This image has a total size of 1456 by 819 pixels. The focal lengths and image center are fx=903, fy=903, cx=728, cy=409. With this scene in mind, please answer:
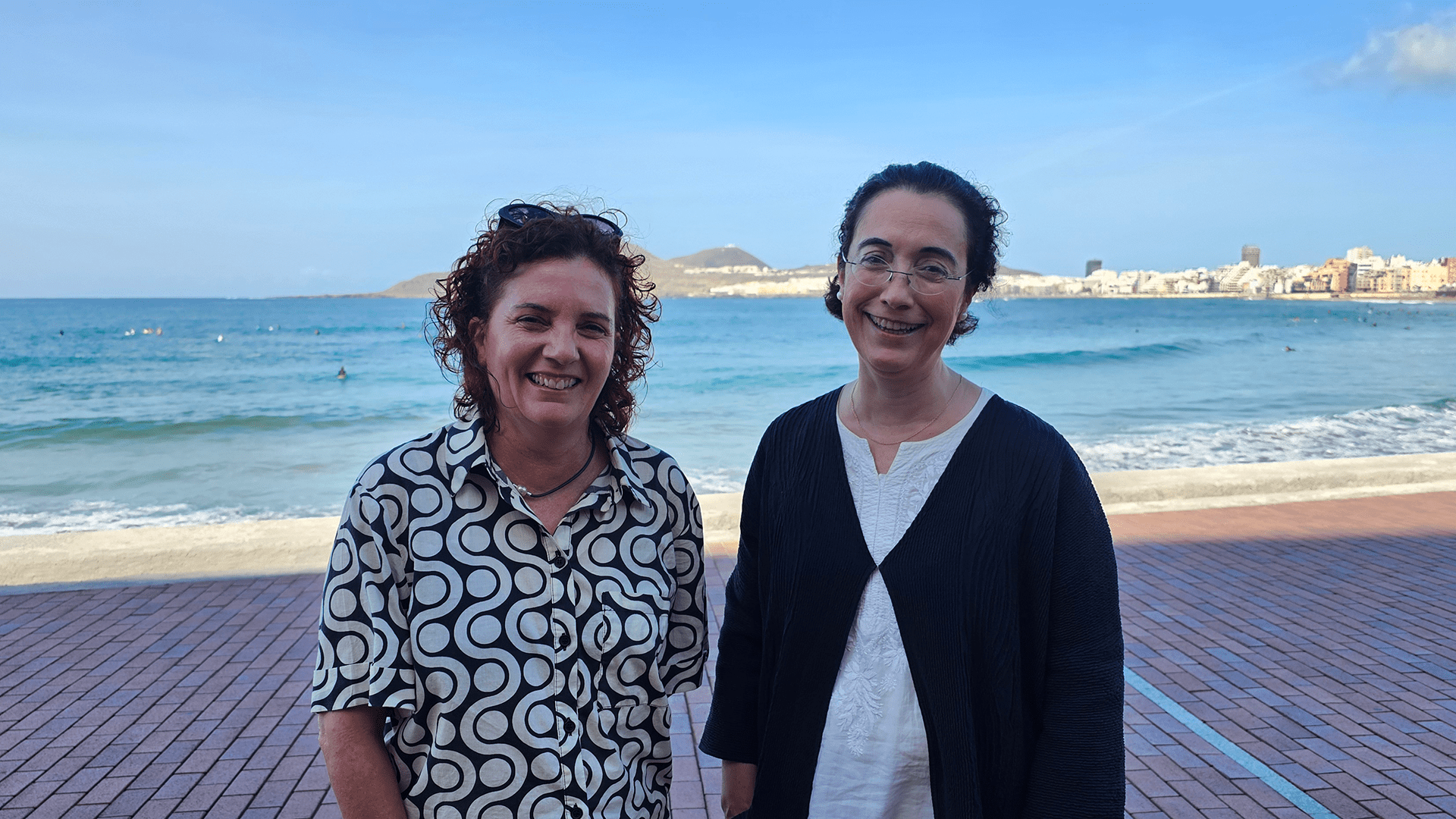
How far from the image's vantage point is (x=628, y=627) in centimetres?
161

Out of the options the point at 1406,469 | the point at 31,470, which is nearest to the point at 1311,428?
the point at 1406,469

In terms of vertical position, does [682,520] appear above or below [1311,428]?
above

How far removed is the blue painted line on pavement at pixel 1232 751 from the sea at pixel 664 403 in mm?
2257

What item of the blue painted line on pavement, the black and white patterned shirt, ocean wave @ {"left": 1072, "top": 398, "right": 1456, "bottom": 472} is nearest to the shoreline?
ocean wave @ {"left": 1072, "top": 398, "right": 1456, "bottom": 472}

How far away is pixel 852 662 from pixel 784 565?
0.73 feet

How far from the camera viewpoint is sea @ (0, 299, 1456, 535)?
13.1 m

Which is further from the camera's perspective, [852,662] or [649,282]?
[649,282]

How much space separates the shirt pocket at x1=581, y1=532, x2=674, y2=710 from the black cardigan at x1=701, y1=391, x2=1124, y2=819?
0.25m

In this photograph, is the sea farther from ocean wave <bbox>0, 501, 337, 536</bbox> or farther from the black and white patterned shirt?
the black and white patterned shirt

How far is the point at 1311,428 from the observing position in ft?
53.3

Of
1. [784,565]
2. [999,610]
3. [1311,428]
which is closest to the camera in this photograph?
[999,610]

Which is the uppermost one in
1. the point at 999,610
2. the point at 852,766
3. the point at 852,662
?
the point at 999,610

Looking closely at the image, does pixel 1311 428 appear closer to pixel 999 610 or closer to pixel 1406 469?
pixel 1406 469

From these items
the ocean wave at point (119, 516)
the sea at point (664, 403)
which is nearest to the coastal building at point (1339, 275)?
the sea at point (664, 403)
